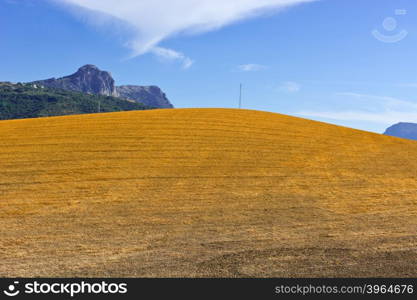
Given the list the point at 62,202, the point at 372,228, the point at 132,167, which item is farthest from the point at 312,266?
the point at 132,167

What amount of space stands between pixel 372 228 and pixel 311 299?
818cm

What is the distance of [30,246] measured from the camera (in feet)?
42.1

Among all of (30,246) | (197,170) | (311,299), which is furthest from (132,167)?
(311,299)

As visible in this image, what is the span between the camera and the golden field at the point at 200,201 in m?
11.9

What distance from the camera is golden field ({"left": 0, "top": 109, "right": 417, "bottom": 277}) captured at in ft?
39.0

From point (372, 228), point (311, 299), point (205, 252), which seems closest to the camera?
point (311, 299)

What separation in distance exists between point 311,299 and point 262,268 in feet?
7.61

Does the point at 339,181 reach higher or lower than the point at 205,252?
higher

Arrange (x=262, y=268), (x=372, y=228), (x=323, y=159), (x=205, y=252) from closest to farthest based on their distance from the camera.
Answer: (x=262, y=268) < (x=205, y=252) < (x=372, y=228) < (x=323, y=159)

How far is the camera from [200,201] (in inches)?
727

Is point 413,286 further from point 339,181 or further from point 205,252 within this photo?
point 339,181

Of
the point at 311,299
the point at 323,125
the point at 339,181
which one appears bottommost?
the point at 311,299

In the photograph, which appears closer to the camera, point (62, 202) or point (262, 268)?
point (262, 268)

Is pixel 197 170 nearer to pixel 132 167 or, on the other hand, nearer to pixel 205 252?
pixel 132 167
